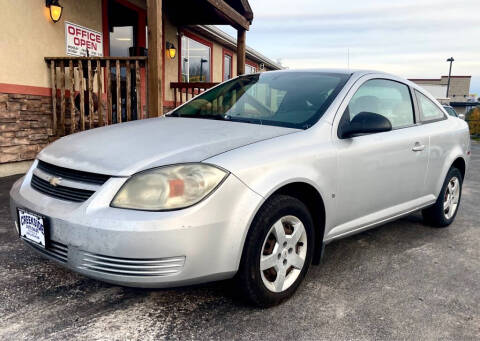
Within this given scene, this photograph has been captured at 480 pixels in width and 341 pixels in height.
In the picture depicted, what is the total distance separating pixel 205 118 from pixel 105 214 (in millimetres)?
1382

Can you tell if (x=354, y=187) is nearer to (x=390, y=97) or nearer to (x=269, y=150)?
(x=269, y=150)

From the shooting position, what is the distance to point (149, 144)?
2469mm

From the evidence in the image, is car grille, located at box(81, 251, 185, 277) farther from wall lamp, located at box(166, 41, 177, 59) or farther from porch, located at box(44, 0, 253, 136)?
wall lamp, located at box(166, 41, 177, 59)

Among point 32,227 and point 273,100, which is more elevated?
point 273,100

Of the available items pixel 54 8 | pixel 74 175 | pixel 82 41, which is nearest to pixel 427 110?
pixel 74 175

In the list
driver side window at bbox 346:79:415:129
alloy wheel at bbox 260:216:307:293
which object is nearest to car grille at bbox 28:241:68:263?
alloy wheel at bbox 260:216:307:293

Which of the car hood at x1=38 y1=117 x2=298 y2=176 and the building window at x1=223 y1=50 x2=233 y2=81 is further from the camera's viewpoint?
the building window at x1=223 y1=50 x2=233 y2=81

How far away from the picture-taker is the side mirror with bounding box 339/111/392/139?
2.89 meters

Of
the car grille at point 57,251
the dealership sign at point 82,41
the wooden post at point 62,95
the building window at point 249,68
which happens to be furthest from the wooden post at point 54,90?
the building window at point 249,68

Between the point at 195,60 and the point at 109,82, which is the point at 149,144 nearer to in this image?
the point at 109,82

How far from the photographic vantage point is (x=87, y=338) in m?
2.16

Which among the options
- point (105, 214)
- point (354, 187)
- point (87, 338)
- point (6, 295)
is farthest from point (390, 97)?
point (6, 295)

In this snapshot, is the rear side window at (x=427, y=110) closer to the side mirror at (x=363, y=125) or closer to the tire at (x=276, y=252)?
the side mirror at (x=363, y=125)

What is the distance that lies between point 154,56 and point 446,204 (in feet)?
13.0
